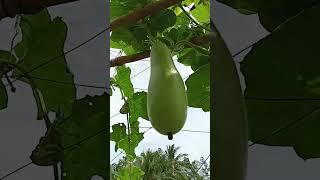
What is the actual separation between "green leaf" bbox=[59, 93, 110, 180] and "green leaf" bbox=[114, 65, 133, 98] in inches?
19.4

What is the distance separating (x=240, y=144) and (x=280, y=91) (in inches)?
2.6

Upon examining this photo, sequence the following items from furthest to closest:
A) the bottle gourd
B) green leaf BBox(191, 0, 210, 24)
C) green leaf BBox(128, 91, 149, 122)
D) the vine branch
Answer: green leaf BBox(128, 91, 149, 122), green leaf BBox(191, 0, 210, 24), the vine branch, the bottle gourd

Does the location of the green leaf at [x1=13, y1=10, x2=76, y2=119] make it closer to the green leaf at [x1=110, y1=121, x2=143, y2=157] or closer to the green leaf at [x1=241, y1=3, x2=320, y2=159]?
the green leaf at [x1=241, y1=3, x2=320, y2=159]

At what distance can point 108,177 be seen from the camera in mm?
557

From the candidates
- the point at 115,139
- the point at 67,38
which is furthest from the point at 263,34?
the point at 115,139

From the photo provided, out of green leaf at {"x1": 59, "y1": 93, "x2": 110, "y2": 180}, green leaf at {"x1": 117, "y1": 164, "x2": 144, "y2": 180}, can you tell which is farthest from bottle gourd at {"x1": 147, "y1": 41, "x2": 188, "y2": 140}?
green leaf at {"x1": 117, "y1": 164, "x2": 144, "y2": 180}

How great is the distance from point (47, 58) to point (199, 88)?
362mm

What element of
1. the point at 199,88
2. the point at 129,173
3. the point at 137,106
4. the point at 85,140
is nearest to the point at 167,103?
the point at 85,140

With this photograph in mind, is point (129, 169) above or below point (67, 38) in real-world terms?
below

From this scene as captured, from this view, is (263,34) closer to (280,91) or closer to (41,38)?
(280,91)

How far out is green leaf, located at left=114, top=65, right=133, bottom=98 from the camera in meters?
1.08

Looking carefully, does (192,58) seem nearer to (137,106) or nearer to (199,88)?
(199,88)

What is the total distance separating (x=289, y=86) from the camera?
516mm

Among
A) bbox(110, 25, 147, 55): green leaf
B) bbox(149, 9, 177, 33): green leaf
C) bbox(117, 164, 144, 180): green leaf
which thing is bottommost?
bbox(117, 164, 144, 180): green leaf
